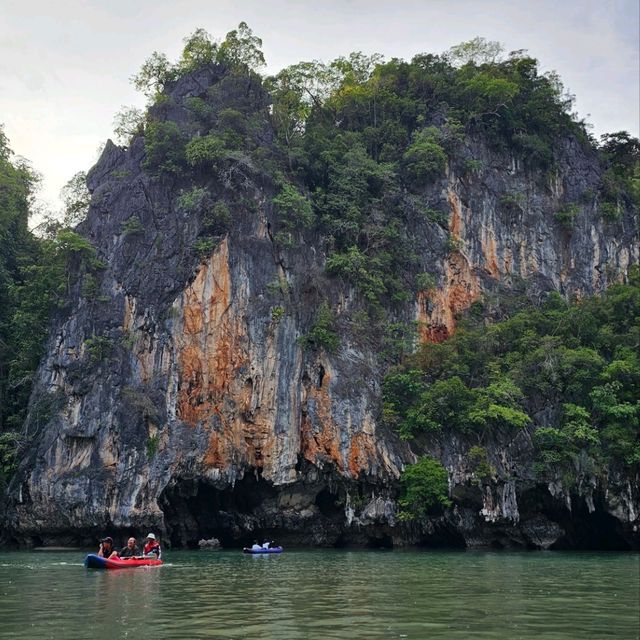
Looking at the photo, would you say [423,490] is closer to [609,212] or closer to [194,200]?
[194,200]

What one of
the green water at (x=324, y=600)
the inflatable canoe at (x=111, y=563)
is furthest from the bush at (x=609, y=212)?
the inflatable canoe at (x=111, y=563)

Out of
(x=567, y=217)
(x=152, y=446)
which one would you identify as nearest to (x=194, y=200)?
(x=152, y=446)

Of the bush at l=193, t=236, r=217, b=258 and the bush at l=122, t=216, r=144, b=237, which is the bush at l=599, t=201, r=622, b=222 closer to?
the bush at l=193, t=236, r=217, b=258

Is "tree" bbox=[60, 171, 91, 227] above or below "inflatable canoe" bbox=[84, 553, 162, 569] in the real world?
above

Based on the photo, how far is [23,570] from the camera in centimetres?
2075

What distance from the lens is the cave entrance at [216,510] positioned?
33353 millimetres

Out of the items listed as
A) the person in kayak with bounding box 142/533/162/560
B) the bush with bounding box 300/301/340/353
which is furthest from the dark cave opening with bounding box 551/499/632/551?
the person in kayak with bounding box 142/533/162/560

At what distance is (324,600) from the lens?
14133 mm

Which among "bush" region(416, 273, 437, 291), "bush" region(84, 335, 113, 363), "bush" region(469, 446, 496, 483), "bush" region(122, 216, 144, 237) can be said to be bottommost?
"bush" region(469, 446, 496, 483)

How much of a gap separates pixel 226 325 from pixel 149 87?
52.3ft

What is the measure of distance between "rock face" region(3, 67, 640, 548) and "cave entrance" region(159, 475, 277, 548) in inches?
2.8

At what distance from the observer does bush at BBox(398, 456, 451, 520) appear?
31078mm

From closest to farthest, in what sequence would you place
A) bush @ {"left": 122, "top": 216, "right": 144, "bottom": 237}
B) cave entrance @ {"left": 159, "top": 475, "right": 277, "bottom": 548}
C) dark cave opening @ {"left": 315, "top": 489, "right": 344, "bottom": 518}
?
cave entrance @ {"left": 159, "top": 475, "right": 277, "bottom": 548} < dark cave opening @ {"left": 315, "top": 489, "right": 344, "bottom": 518} < bush @ {"left": 122, "top": 216, "right": 144, "bottom": 237}

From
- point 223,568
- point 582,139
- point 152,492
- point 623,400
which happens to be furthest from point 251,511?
point 582,139
